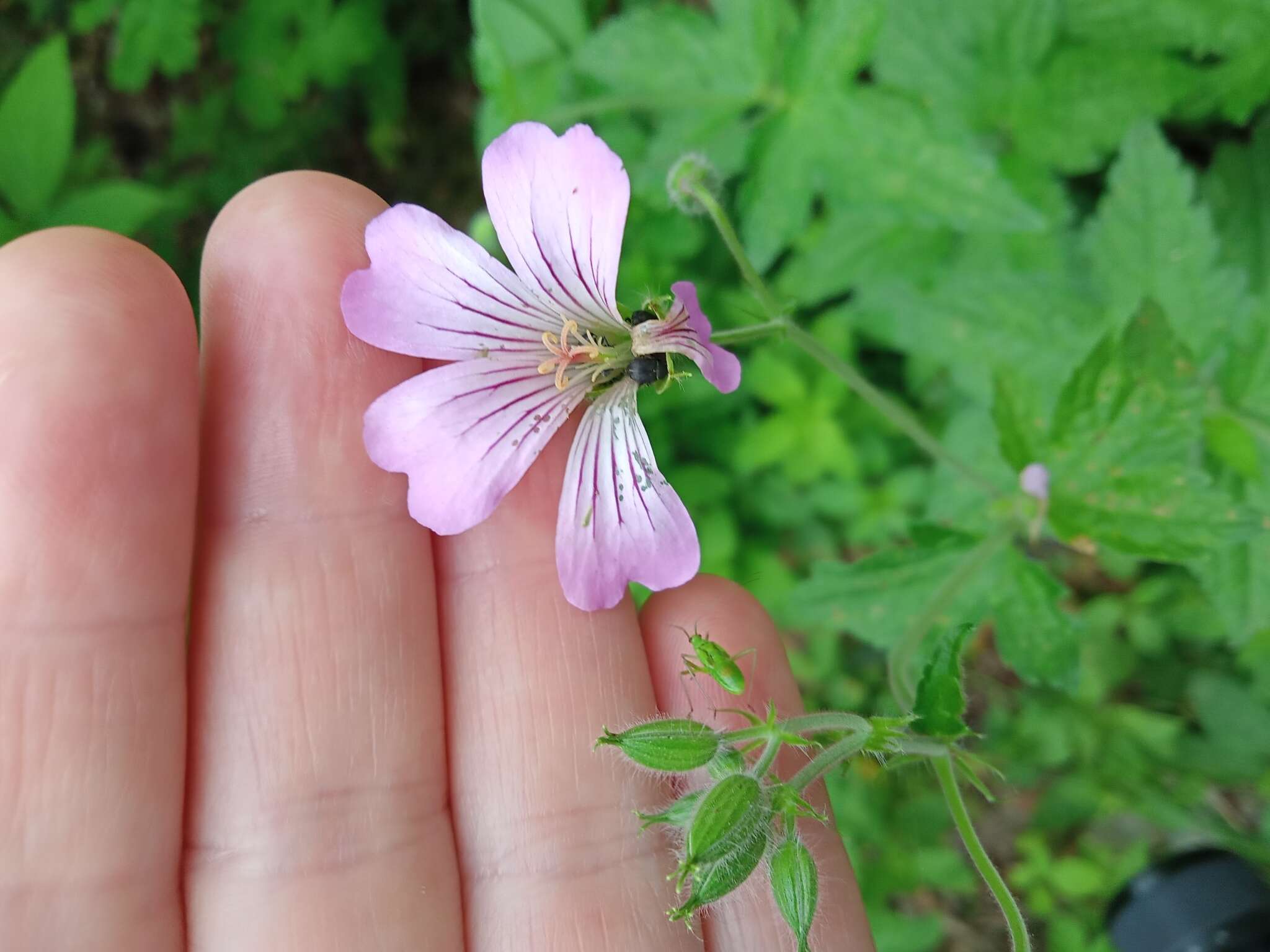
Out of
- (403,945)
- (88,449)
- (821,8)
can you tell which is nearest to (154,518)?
(88,449)

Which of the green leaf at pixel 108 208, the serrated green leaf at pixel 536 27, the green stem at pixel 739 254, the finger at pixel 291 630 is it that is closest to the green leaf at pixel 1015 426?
the green stem at pixel 739 254

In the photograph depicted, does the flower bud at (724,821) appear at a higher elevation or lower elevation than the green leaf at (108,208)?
higher

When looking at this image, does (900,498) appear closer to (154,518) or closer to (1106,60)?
(1106,60)

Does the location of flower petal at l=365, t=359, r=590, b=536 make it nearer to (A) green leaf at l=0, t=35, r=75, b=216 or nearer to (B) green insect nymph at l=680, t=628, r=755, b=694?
(B) green insect nymph at l=680, t=628, r=755, b=694

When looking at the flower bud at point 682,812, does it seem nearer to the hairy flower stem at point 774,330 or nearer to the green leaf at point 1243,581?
the hairy flower stem at point 774,330

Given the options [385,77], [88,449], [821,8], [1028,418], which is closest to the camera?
[88,449]

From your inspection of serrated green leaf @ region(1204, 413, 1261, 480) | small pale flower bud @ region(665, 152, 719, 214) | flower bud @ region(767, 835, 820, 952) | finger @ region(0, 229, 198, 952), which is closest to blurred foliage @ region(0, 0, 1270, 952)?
serrated green leaf @ region(1204, 413, 1261, 480)

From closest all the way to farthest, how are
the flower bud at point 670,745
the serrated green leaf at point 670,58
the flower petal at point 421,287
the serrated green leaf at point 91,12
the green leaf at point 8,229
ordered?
the flower bud at point 670,745
the flower petal at point 421,287
the green leaf at point 8,229
the serrated green leaf at point 670,58
the serrated green leaf at point 91,12
